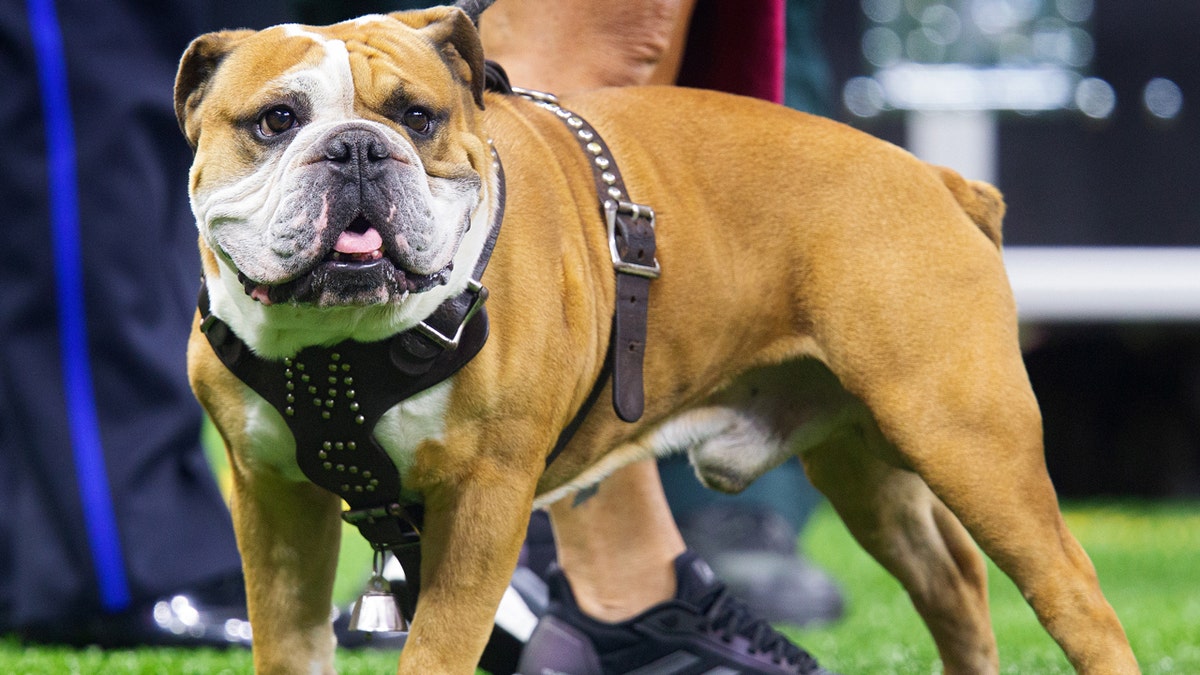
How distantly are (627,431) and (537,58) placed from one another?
688mm

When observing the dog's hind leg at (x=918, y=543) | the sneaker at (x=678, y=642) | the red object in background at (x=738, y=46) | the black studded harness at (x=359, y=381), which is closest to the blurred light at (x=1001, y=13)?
the red object in background at (x=738, y=46)

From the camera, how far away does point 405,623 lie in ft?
7.07

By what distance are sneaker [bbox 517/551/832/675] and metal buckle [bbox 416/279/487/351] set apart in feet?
3.19

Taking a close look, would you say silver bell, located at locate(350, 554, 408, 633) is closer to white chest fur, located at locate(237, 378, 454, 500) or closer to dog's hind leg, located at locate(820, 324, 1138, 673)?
white chest fur, located at locate(237, 378, 454, 500)

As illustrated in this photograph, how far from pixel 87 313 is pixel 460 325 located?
159 cm

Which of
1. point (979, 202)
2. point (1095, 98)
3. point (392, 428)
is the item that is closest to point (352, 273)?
point (392, 428)

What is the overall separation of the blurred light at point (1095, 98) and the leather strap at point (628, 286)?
4.58 metres

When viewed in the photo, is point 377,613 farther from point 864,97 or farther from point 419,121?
point 864,97

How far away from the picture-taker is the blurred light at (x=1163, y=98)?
6.32 m

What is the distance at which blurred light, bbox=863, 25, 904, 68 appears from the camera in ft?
20.9

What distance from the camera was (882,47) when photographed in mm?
6426

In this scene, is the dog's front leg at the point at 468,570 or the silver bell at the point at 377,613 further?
the silver bell at the point at 377,613

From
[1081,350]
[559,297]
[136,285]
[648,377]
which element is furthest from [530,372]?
[1081,350]

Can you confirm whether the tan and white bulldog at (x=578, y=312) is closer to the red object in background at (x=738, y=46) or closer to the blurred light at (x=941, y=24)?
the red object in background at (x=738, y=46)
